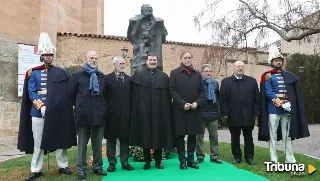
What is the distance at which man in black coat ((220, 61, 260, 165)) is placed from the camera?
6559 mm

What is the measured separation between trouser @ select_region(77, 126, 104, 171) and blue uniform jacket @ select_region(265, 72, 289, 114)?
3010mm

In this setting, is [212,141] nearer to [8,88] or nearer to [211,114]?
[211,114]

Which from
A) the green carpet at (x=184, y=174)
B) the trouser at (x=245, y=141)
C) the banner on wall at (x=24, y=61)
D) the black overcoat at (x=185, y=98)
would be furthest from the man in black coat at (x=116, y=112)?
the banner on wall at (x=24, y=61)

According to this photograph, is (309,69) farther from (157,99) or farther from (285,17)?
(157,99)

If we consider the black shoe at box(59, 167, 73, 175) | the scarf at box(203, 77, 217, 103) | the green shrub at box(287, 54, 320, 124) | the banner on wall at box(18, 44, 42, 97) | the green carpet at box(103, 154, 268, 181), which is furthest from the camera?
the green shrub at box(287, 54, 320, 124)

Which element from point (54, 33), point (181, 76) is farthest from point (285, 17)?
point (54, 33)

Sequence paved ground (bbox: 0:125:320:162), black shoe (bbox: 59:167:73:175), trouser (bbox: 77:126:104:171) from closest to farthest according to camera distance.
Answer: trouser (bbox: 77:126:104:171) < black shoe (bbox: 59:167:73:175) < paved ground (bbox: 0:125:320:162)

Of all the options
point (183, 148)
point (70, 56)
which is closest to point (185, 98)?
point (183, 148)

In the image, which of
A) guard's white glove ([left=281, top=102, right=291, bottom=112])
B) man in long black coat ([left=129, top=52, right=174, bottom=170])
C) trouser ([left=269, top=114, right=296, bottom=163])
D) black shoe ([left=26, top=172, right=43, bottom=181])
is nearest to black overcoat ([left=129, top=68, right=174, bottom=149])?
man in long black coat ([left=129, top=52, right=174, bottom=170])

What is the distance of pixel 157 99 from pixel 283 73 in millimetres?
2401

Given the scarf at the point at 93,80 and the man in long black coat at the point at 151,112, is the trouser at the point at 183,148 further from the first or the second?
the scarf at the point at 93,80

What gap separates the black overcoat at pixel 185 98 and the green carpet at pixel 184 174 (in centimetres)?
65

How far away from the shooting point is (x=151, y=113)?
586 centimetres

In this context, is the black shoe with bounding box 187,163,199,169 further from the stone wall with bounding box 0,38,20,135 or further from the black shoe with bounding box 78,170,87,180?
the stone wall with bounding box 0,38,20,135
